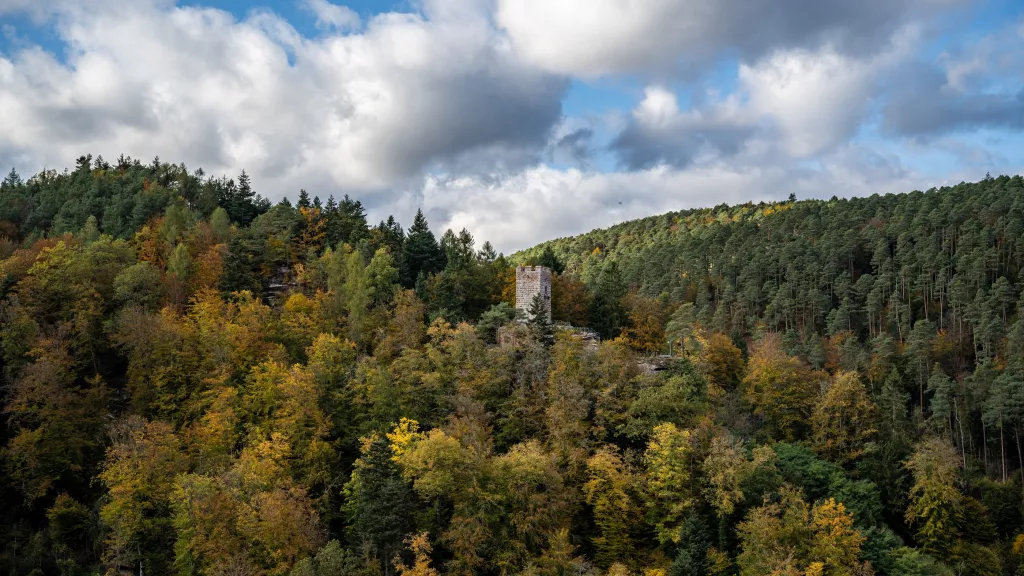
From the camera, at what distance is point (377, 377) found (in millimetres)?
49844

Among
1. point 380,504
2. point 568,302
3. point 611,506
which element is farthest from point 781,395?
point 380,504

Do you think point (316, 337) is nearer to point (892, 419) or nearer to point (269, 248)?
point (269, 248)

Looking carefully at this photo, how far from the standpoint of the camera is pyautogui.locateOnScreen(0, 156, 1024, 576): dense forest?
42.3 meters

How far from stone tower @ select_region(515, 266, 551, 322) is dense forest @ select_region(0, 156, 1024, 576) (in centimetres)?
171

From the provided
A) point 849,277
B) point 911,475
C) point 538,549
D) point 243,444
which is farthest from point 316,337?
point 849,277

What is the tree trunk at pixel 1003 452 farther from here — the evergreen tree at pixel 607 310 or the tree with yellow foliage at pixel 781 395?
the evergreen tree at pixel 607 310

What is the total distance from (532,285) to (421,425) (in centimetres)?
1426

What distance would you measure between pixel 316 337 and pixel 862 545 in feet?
139

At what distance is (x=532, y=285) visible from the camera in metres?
57.4

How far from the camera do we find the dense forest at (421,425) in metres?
42.3

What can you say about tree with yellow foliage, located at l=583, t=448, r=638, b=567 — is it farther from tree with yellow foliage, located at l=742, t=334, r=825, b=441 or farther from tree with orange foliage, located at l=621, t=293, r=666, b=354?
tree with yellow foliage, located at l=742, t=334, r=825, b=441

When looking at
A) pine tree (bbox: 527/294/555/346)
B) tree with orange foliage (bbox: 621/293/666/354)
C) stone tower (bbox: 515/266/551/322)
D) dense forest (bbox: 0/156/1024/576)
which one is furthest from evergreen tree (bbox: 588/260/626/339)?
pine tree (bbox: 527/294/555/346)

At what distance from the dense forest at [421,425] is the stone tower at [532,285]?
1.71 meters

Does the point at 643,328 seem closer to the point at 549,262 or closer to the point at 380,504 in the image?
the point at 549,262
